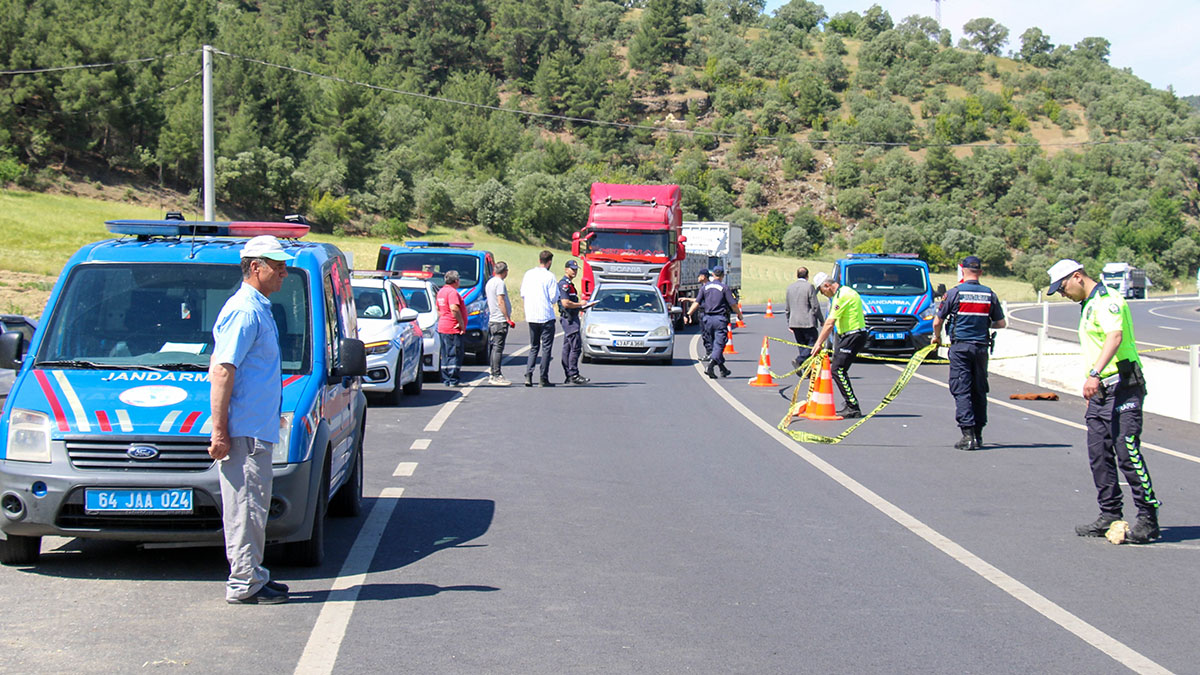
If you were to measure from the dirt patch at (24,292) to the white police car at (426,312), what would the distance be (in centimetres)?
1331

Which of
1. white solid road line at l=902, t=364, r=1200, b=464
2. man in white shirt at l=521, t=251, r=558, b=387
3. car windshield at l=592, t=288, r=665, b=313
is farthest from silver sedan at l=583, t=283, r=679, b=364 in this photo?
white solid road line at l=902, t=364, r=1200, b=464

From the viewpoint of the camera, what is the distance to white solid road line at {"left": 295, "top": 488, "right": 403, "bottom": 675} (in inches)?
202

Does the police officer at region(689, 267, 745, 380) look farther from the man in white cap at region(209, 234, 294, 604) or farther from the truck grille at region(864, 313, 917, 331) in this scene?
the man in white cap at region(209, 234, 294, 604)

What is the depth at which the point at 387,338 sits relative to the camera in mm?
15734

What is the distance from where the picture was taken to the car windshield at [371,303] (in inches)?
665

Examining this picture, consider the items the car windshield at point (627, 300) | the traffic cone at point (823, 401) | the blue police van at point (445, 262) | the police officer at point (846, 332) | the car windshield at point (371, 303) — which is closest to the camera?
the traffic cone at point (823, 401)

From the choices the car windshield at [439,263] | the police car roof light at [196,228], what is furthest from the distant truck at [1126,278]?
the police car roof light at [196,228]

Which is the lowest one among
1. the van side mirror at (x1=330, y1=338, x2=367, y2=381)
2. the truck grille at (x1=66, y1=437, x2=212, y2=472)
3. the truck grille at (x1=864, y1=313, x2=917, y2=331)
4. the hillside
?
the truck grille at (x1=864, y1=313, x2=917, y2=331)

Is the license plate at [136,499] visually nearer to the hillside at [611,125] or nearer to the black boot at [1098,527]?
the black boot at [1098,527]

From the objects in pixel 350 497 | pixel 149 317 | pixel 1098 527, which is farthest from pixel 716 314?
pixel 149 317

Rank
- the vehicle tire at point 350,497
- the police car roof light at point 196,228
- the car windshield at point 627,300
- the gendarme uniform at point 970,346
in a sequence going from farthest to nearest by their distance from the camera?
the car windshield at point 627,300 → the gendarme uniform at point 970,346 → the vehicle tire at point 350,497 → the police car roof light at point 196,228

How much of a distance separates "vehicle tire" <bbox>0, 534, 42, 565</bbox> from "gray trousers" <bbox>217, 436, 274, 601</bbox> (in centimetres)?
152

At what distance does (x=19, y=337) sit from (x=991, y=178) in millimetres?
126516

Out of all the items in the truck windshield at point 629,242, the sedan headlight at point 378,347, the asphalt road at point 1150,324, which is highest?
the truck windshield at point 629,242
